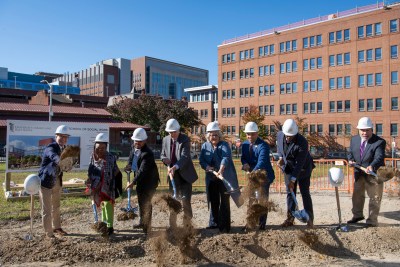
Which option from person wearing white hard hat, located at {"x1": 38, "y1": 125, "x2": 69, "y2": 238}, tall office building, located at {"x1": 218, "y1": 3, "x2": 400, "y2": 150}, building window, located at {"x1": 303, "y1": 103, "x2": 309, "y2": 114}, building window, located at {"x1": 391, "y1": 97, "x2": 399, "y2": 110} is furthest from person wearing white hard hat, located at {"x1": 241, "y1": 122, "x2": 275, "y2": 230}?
building window, located at {"x1": 303, "y1": 103, "x2": 309, "y2": 114}

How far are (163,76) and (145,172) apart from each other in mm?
133065

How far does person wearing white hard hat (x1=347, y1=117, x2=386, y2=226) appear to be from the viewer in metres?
7.00

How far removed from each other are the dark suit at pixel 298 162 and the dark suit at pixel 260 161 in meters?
0.36

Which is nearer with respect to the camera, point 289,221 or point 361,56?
point 289,221

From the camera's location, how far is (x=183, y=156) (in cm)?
655

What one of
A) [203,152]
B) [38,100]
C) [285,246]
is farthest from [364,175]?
[38,100]

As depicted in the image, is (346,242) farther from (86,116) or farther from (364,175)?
(86,116)

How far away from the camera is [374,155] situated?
23.1 ft

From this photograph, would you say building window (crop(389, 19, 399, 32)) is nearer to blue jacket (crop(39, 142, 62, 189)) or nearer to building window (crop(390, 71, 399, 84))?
building window (crop(390, 71, 399, 84))

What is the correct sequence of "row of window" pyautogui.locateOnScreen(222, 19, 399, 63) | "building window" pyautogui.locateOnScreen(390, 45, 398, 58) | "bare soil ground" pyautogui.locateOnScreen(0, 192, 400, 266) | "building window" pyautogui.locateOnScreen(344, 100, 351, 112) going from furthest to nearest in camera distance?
"building window" pyautogui.locateOnScreen(344, 100, 351, 112) → "row of window" pyautogui.locateOnScreen(222, 19, 399, 63) → "building window" pyautogui.locateOnScreen(390, 45, 398, 58) → "bare soil ground" pyautogui.locateOnScreen(0, 192, 400, 266)

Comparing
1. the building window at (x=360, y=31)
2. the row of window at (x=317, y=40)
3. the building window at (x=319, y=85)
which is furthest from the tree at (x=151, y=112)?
the building window at (x=360, y=31)

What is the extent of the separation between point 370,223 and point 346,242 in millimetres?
1098

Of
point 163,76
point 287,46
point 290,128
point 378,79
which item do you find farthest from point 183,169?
point 163,76

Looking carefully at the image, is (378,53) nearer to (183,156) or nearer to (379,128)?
(379,128)
